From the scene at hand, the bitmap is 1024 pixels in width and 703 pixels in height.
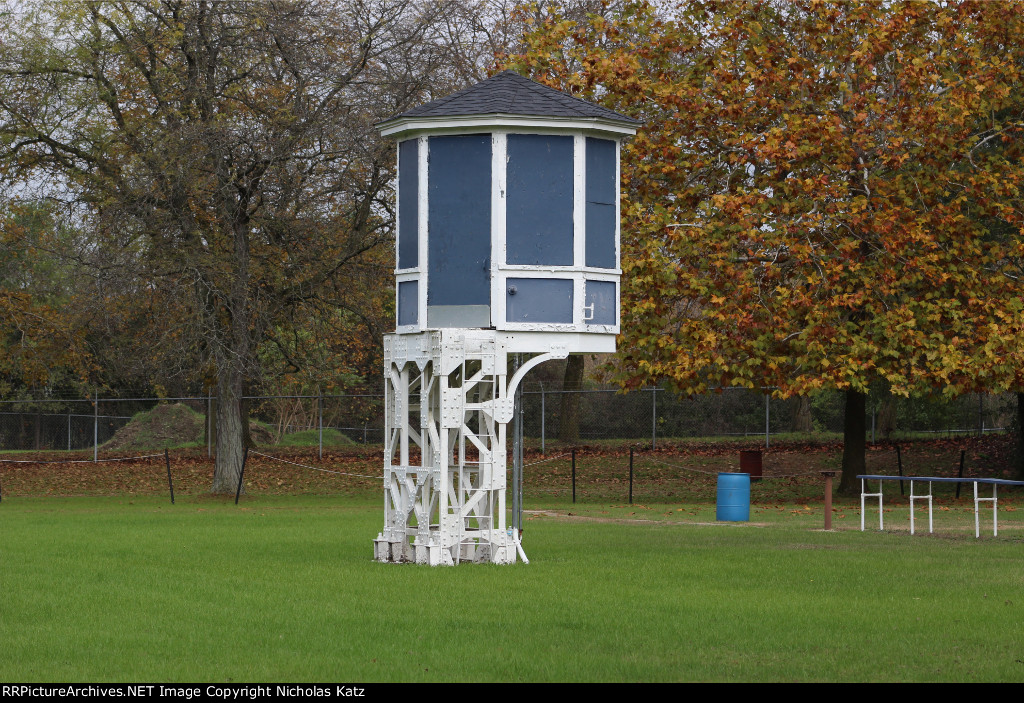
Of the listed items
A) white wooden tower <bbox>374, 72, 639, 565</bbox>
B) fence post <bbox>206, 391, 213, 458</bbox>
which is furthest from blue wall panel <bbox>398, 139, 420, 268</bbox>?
fence post <bbox>206, 391, 213, 458</bbox>

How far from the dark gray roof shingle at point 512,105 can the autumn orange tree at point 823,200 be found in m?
9.00

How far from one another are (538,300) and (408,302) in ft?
6.09

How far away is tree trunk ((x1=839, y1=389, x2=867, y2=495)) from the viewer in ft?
106

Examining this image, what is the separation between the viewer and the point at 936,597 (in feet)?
45.6

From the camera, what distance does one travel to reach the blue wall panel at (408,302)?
61.6 feet

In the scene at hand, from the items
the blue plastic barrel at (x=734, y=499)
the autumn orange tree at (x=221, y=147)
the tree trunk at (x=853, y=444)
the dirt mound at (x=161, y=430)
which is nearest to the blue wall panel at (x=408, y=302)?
the blue plastic barrel at (x=734, y=499)

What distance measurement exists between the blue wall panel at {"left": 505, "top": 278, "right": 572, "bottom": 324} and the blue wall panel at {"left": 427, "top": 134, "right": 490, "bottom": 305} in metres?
0.33

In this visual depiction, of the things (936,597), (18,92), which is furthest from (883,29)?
(18,92)

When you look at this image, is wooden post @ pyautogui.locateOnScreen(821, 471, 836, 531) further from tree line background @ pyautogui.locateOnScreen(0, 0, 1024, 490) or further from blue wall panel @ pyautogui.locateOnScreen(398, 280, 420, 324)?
blue wall panel @ pyautogui.locateOnScreen(398, 280, 420, 324)

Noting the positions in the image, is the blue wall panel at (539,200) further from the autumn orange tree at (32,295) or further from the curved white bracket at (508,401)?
the autumn orange tree at (32,295)

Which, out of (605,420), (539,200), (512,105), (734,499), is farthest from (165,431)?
(512,105)

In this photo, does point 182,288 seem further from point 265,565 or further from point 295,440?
point 295,440

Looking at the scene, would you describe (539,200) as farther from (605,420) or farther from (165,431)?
(165,431)

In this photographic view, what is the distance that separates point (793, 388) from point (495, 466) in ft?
38.9
